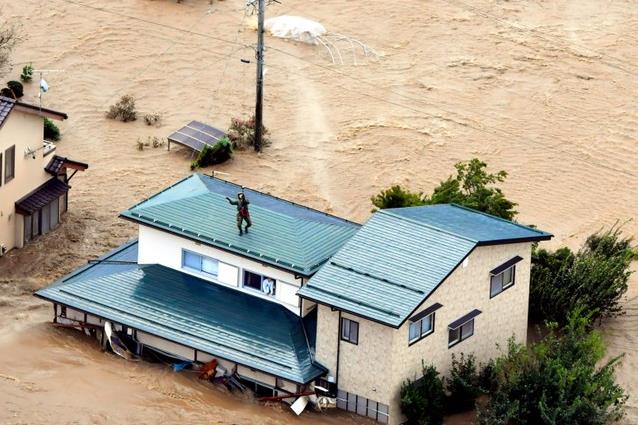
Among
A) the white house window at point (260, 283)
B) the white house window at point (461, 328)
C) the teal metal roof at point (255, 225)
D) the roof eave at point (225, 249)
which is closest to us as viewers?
the roof eave at point (225, 249)

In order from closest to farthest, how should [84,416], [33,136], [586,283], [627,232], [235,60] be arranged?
1. [84,416]
2. [586,283]
3. [33,136]
4. [627,232]
5. [235,60]

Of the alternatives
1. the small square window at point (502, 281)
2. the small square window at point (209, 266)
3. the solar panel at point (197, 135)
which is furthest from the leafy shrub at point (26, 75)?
the small square window at point (502, 281)

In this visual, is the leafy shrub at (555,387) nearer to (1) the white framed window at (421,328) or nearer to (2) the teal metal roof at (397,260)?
(1) the white framed window at (421,328)

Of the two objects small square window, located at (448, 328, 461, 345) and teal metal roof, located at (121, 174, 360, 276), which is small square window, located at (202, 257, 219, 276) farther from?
small square window, located at (448, 328, 461, 345)

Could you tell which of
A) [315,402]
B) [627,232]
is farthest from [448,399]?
[627,232]

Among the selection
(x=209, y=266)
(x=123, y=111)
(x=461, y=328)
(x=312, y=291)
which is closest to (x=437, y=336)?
(x=461, y=328)

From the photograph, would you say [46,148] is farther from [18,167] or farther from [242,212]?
[242,212]

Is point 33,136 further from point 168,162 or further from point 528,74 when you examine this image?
point 528,74
